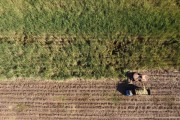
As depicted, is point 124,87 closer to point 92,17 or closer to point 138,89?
point 138,89

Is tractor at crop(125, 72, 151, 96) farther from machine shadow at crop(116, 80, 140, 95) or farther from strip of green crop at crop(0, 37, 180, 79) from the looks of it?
strip of green crop at crop(0, 37, 180, 79)

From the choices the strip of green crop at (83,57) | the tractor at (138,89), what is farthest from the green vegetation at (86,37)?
the tractor at (138,89)

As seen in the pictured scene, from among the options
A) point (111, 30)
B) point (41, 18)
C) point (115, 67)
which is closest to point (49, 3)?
point (41, 18)

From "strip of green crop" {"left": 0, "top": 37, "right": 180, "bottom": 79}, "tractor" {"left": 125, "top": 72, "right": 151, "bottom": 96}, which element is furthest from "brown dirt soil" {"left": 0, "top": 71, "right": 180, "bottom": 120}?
"strip of green crop" {"left": 0, "top": 37, "right": 180, "bottom": 79}

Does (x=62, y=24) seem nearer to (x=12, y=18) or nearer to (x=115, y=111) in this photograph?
(x=12, y=18)

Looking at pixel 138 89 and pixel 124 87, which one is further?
pixel 124 87

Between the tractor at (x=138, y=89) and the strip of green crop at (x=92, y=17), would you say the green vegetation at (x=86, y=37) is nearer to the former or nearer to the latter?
the strip of green crop at (x=92, y=17)

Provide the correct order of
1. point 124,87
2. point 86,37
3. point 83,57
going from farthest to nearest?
point 86,37 → point 83,57 → point 124,87

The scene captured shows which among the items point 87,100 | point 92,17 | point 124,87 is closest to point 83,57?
point 92,17
